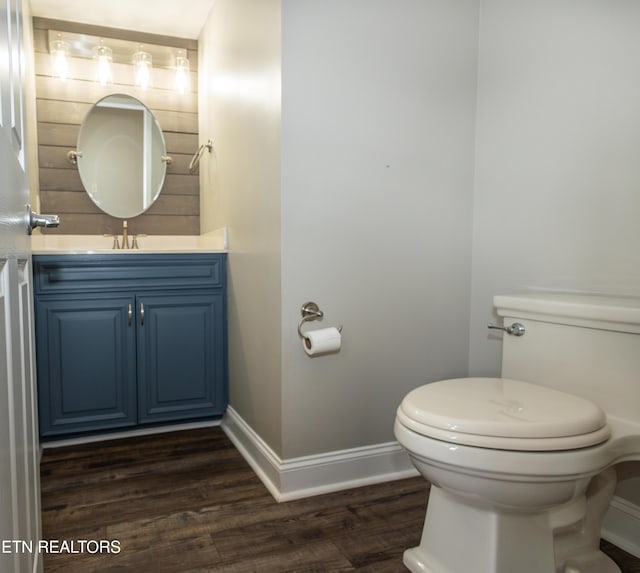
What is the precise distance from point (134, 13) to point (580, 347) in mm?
2564

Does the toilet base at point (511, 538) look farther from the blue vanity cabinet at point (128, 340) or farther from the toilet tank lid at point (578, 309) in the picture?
the blue vanity cabinet at point (128, 340)

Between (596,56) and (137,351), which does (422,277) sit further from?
(137,351)

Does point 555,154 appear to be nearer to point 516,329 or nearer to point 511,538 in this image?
point 516,329

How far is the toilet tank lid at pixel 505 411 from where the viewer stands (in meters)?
1.10

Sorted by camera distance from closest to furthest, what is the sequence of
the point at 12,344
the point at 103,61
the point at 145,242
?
1. the point at 12,344
2. the point at 103,61
3. the point at 145,242

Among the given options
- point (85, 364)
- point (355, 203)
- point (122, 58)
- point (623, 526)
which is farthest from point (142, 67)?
point (623, 526)

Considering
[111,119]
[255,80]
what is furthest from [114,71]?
[255,80]

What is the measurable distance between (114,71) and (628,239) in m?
2.62

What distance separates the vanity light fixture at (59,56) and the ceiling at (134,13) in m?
0.13

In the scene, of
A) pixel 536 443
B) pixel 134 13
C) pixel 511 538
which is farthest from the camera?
pixel 134 13

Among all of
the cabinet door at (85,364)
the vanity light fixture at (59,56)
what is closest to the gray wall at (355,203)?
the cabinet door at (85,364)

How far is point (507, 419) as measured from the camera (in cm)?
112

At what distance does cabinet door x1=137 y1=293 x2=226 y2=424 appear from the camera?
2.37 metres

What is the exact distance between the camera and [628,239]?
1.45m
